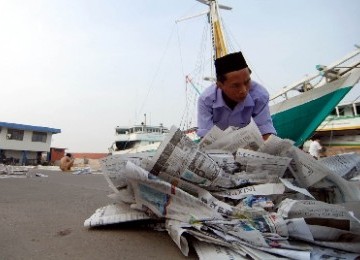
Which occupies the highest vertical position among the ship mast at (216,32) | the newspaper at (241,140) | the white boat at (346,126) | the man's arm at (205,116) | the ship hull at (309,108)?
the ship mast at (216,32)

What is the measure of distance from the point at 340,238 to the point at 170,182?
1.76 feet

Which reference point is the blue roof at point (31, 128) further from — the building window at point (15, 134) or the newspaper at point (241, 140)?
the newspaper at point (241, 140)

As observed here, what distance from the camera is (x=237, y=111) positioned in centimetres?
187

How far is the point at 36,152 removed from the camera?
25.1 meters

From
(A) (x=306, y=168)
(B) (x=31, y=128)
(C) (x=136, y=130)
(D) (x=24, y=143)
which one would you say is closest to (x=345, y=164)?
(A) (x=306, y=168)

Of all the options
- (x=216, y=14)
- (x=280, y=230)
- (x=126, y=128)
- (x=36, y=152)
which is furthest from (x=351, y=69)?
(x=36, y=152)

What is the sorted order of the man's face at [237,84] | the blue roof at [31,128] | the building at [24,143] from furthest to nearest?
the blue roof at [31,128]
the building at [24,143]
the man's face at [237,84]

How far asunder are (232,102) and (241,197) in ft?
3.05

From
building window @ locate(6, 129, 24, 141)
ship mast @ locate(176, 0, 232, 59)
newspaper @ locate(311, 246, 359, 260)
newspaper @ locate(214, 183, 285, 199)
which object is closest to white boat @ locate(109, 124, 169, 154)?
building window @ locate(6, 129, 24, 141)

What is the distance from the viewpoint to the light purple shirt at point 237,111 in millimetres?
1878

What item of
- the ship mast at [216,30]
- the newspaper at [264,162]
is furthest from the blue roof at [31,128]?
the newspaper at [264,162]

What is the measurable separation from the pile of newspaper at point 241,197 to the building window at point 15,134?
2591cm

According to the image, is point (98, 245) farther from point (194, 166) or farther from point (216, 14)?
point (216, 14)

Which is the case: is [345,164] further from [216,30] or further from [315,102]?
[216,30]
